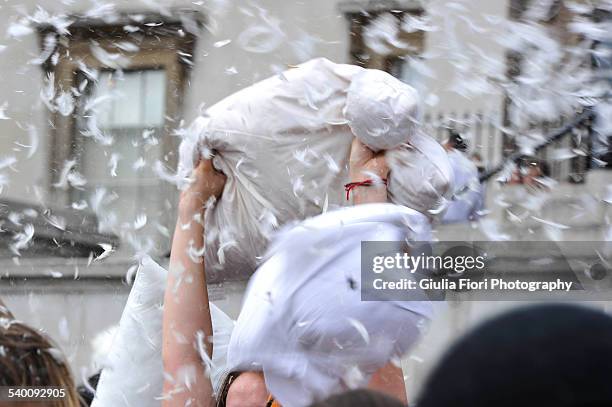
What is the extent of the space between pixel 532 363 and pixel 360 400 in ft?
0.91

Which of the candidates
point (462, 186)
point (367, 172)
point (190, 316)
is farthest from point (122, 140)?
point (367, 172)

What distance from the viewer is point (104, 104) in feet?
9.42

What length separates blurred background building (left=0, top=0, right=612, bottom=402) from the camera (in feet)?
8.30

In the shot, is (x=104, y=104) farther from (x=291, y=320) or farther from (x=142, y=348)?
(x=291, y=320)

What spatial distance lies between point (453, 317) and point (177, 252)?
46.9 inches

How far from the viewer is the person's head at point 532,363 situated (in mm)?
898

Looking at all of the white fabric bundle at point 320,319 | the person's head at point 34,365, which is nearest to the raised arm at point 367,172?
the white fabric bundle at point 320,319

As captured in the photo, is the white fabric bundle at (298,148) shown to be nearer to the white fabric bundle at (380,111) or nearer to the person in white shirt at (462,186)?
the white fabric bundle at (380,111)

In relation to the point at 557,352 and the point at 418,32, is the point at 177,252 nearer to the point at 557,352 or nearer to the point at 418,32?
the point at 418,32

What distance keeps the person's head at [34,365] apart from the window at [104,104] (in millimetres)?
845

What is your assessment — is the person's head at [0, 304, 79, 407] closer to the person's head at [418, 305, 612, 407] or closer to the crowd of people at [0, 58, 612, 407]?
the crowd of people at [0, 58, 612, 407]

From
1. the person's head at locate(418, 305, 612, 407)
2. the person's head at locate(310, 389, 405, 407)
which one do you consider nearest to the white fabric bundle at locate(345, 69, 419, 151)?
the person's head at locate(310, 389, 405, 407)

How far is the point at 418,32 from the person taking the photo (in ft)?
8.70

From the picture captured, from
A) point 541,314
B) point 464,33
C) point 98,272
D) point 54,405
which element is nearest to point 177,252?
point 54,405
